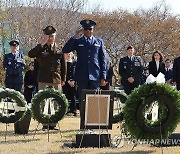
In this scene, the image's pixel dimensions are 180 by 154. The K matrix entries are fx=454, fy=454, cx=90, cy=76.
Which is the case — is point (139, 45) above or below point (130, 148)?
above

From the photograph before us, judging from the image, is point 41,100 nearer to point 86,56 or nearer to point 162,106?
point 86,56

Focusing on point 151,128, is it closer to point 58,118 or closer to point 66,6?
point 58,118

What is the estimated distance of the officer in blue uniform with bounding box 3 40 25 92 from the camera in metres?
10.3

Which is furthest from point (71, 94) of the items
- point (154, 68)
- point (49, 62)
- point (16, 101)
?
point (16, 101)

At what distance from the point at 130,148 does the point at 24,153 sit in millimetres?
1498

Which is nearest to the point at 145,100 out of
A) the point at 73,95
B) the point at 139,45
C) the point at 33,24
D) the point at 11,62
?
the point at 11,62

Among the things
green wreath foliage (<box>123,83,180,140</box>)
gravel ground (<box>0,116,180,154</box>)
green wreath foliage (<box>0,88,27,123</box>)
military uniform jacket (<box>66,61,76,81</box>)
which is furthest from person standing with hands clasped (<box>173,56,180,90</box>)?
green wreath foliage (<box>123,83,180,140</box>)

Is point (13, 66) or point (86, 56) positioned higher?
point (13, 66)

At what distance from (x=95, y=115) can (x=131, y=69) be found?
4536 millimetres

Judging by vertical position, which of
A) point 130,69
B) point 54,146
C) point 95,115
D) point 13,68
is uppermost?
point 130,69

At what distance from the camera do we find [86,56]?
7523 millimetres

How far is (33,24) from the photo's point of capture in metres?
Answer: 27.8

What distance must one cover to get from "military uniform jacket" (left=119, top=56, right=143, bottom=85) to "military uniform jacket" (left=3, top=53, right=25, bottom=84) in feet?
8.16

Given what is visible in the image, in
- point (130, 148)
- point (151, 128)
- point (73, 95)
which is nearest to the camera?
point (151, 128)
